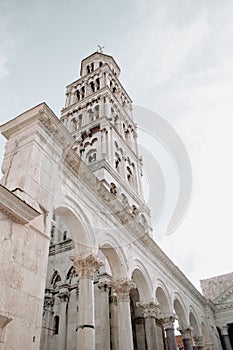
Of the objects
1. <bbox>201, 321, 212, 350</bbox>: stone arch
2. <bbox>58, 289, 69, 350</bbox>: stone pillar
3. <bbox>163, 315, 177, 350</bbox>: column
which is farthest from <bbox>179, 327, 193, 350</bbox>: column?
<bbox>58, 289, 69, 350</bbox>: stone pillar

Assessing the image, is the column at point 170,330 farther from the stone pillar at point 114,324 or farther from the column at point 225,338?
the column at point 225,338

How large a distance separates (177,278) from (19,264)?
47.2 feet

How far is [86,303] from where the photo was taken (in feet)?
30.5

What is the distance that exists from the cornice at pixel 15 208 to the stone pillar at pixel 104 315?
7.71 m

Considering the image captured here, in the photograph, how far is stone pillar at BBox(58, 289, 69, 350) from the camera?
1389cm

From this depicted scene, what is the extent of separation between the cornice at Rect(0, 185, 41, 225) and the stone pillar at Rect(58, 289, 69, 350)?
9.27 m

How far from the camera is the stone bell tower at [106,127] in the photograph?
2259cm

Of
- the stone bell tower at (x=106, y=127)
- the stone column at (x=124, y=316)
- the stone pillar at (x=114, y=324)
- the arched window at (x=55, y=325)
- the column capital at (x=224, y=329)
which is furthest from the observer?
the column capital at (x=224, y=329)

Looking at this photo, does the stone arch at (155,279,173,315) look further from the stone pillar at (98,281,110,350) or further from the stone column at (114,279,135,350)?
the stone column at (114,279,135,350)

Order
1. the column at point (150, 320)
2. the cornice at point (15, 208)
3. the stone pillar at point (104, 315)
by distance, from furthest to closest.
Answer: the column at point (150, 320)
the stone pillar at point (104, 315)
the cornice at point (15, 208)

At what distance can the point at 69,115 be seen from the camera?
28.8 meters

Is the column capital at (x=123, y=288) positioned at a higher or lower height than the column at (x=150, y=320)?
higher

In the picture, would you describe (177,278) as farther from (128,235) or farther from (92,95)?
(92,95)

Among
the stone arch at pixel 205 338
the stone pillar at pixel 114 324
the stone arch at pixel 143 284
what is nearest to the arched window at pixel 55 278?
the stone pillar at pixel 114 324
